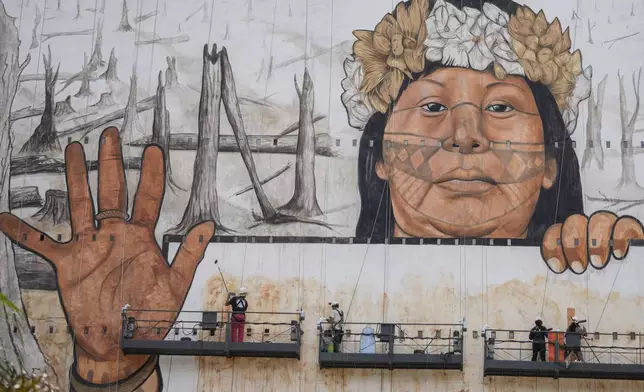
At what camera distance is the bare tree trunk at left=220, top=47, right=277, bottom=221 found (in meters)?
24.8

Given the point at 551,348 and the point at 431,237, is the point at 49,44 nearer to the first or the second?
the point at 431,237

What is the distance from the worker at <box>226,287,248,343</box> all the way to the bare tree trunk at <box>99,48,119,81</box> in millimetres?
6568

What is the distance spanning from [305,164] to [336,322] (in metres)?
3.97

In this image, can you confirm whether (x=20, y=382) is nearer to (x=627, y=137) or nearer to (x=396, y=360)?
(x=396, y=360)

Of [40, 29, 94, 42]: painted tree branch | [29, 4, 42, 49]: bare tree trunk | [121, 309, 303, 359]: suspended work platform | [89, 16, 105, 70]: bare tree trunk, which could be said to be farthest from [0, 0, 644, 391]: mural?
[29, 4, 42, 49]: bare tree trunk

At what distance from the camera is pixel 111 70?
25781mm

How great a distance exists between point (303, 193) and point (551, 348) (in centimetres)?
693

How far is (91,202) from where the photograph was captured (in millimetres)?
25141

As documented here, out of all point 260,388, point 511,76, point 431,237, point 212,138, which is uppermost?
point 511,76

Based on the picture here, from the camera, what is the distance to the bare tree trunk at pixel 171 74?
25.5 m

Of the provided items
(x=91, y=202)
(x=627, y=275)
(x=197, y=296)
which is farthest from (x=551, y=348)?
(x=91, y=202)

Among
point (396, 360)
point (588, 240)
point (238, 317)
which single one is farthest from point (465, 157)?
point (238, 317)

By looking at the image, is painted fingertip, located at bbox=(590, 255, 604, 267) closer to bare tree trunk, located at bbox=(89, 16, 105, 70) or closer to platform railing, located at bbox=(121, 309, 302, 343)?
platform railing, located at bbox=(121, 309, 302, 343)

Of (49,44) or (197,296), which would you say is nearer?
(197,296)
